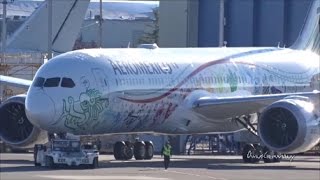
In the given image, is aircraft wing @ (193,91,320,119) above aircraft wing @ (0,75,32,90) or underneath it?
underneath

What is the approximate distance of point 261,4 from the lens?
283ft

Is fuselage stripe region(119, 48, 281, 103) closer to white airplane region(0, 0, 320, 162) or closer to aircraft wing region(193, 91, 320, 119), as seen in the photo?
white airplane region(0, 0, 320, 162)

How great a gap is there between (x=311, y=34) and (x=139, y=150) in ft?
Result: 44.3

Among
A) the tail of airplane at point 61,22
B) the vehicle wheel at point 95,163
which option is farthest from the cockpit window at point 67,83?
the tail of airplane at point 61,22

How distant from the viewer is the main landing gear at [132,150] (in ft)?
168

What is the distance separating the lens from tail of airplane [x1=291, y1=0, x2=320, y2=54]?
2361 inches

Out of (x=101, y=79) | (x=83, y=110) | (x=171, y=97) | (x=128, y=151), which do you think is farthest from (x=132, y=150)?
(x=83, y=110)

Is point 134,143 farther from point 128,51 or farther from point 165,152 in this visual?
point 165,152

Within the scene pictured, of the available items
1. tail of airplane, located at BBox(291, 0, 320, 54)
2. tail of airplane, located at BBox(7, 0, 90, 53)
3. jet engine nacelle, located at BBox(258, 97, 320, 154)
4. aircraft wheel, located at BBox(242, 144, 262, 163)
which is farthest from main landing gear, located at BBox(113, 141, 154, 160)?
tail of airplane, located at BBox(7, 0, 90, 53)

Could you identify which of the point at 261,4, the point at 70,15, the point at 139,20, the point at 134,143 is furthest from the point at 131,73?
the point at 139,20

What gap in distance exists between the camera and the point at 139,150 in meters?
51.5

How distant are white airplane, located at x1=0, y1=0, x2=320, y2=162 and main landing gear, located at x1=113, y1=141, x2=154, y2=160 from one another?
0.04 m

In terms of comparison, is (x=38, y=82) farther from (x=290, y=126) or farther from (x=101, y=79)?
(x=290, y=126)

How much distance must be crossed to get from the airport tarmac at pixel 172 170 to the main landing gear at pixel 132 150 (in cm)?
43
